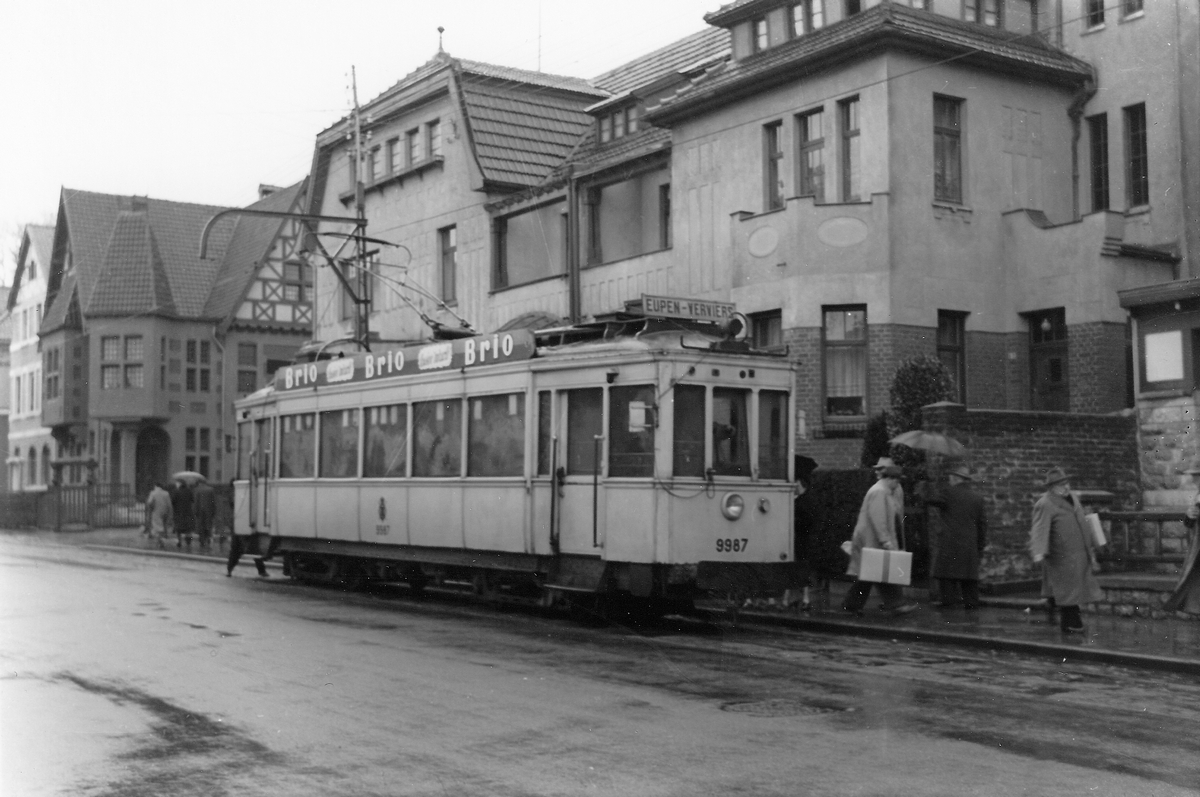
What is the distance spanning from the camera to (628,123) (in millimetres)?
32344

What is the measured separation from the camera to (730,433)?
15.4 m

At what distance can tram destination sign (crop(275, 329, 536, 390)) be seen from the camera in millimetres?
16859

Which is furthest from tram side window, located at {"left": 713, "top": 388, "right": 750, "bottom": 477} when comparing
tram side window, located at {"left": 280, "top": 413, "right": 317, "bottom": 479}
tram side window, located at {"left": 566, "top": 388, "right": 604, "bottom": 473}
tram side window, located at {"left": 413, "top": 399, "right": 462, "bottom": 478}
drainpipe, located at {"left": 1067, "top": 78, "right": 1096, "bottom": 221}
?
drainpipe, located at {"left": 1067, "top": 78, "right": 1096, "bottom": 221}

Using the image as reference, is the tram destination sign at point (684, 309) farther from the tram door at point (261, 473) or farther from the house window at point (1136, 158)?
the house window at point (1136, 158)

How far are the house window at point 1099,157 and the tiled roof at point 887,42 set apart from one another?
35.6 inches

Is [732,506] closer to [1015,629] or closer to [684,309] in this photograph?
[684,309]

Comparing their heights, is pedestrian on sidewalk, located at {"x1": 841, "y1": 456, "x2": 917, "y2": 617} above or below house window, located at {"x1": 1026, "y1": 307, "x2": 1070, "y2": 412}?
below

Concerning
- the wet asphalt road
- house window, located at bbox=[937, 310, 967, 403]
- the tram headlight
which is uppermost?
house window, located at bbox=[937, 310, 967, 403]

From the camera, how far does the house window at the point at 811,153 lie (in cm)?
2484

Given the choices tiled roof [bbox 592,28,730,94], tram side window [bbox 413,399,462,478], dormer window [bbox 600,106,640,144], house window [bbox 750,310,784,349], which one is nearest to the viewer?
tram side window [bbox 413,399,462,478]

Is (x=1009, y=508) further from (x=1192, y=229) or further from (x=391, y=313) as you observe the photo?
(x=391, y=313)

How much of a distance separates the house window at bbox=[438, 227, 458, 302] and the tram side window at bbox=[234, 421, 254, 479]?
1185 centimetres

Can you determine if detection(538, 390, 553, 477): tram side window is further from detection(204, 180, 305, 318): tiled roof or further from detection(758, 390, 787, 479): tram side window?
detection(204, 180, 305, 318): tiled roof

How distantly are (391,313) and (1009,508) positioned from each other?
75.6 feet
